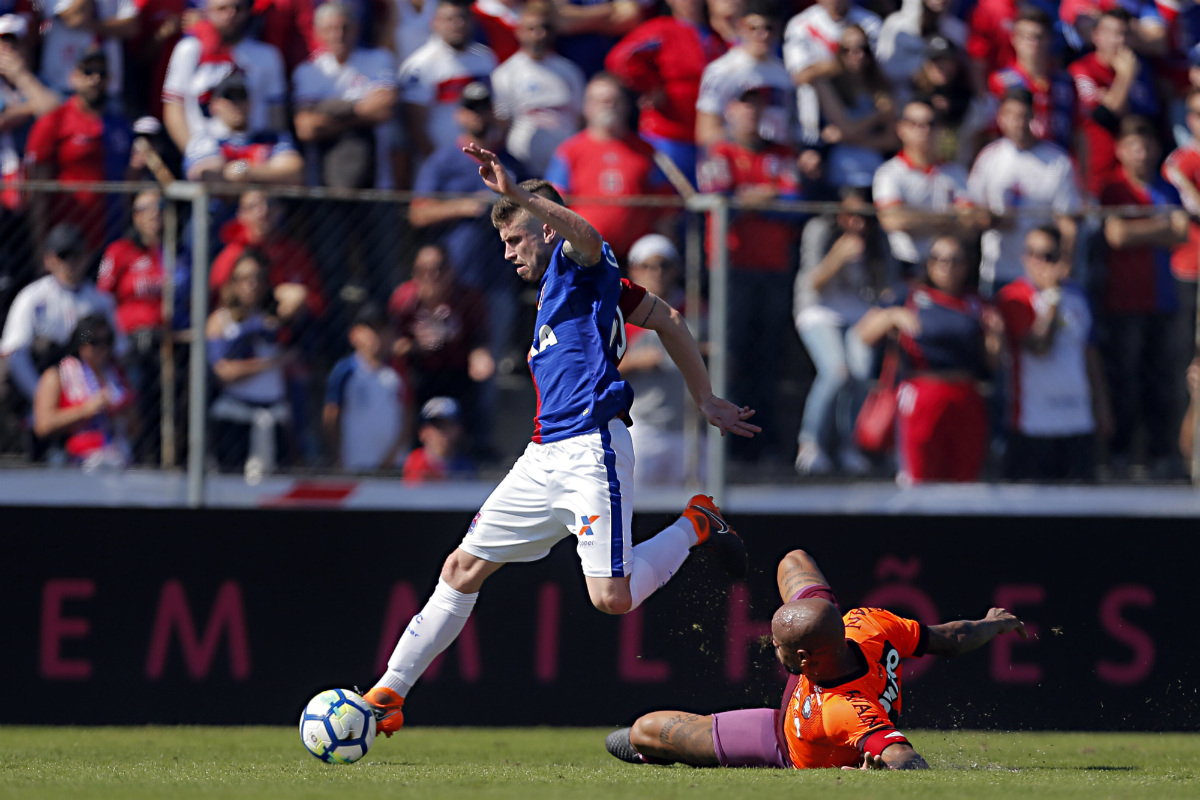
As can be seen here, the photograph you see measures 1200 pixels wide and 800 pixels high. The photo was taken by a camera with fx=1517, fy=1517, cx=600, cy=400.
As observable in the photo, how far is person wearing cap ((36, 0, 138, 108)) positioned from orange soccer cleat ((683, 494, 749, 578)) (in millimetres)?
5268

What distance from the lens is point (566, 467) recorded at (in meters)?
5.92

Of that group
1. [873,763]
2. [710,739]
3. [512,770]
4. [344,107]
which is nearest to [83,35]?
[344,107]

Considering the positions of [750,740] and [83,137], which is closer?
[750,740]

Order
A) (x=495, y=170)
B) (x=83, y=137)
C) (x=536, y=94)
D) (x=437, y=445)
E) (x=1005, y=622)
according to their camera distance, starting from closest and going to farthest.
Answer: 1. (x=495, y=170)
2. (x=1005, y=622)
3. (x=437, y=445)
4. (x=83, y=137)
5. (x=536, y=94)

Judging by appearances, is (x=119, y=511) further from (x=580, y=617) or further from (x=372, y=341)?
(x=580, y=617)

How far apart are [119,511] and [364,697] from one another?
2.51 metres

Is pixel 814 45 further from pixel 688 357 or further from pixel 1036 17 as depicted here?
Answer: pixel 688 357

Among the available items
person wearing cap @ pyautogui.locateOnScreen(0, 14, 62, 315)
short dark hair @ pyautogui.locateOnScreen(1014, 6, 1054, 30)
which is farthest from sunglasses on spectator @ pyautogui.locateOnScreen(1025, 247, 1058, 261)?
person wearing cap @ pyautogui.locateOnScreen(0, 14, 62, 315)

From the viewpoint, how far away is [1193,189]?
32.6ft

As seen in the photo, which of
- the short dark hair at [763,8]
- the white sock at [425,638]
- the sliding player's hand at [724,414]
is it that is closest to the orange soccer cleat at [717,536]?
the sliding player's hand at [724,414]

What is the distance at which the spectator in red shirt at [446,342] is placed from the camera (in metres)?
8.01

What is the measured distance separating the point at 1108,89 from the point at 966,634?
6.37 m

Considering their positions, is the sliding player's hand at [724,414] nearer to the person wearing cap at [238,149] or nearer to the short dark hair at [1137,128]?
the person wearing cap at [238,149]

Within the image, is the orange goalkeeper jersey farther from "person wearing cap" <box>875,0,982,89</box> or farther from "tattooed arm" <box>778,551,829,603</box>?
"person wearing cap" <box>875,0,982,89</box>
